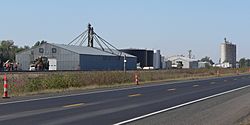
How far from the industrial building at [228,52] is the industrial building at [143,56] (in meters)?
55.4

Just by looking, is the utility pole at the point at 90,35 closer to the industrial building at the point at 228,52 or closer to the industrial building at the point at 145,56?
the industrial building at the point at 145,56

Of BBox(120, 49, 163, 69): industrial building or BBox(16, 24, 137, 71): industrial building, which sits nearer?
BBox(16, 24, 137, 71): industrial building

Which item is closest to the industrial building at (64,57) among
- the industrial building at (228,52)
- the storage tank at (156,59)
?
the storage tank at (156,59)

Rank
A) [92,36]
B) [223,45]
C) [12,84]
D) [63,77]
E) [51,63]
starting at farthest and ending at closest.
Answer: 1. [223,45]
2. [92,36]
3. [51,63]
4. [63,77]
5. [12,84]

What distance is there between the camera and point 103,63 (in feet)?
350

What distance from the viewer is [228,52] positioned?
188000 millimetres

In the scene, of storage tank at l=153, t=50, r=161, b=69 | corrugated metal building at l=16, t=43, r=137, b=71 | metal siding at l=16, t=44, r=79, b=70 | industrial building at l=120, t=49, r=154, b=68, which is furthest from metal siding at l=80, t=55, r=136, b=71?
storage tank at l=153, t=50, r=161, b=69

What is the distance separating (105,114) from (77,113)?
0.94m

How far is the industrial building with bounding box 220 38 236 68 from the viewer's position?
186m

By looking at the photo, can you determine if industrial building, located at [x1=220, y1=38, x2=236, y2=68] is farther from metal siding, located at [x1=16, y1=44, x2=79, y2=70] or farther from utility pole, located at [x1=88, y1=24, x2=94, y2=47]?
metal siding, located at [x1=16, y1=44, x2=79, y2=70]

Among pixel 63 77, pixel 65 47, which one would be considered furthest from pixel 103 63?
pixel 63 77

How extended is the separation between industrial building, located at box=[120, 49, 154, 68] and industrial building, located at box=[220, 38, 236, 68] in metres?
55.4

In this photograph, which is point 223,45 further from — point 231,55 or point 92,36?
point 92,36

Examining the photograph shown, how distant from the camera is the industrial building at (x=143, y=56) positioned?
437 feet
